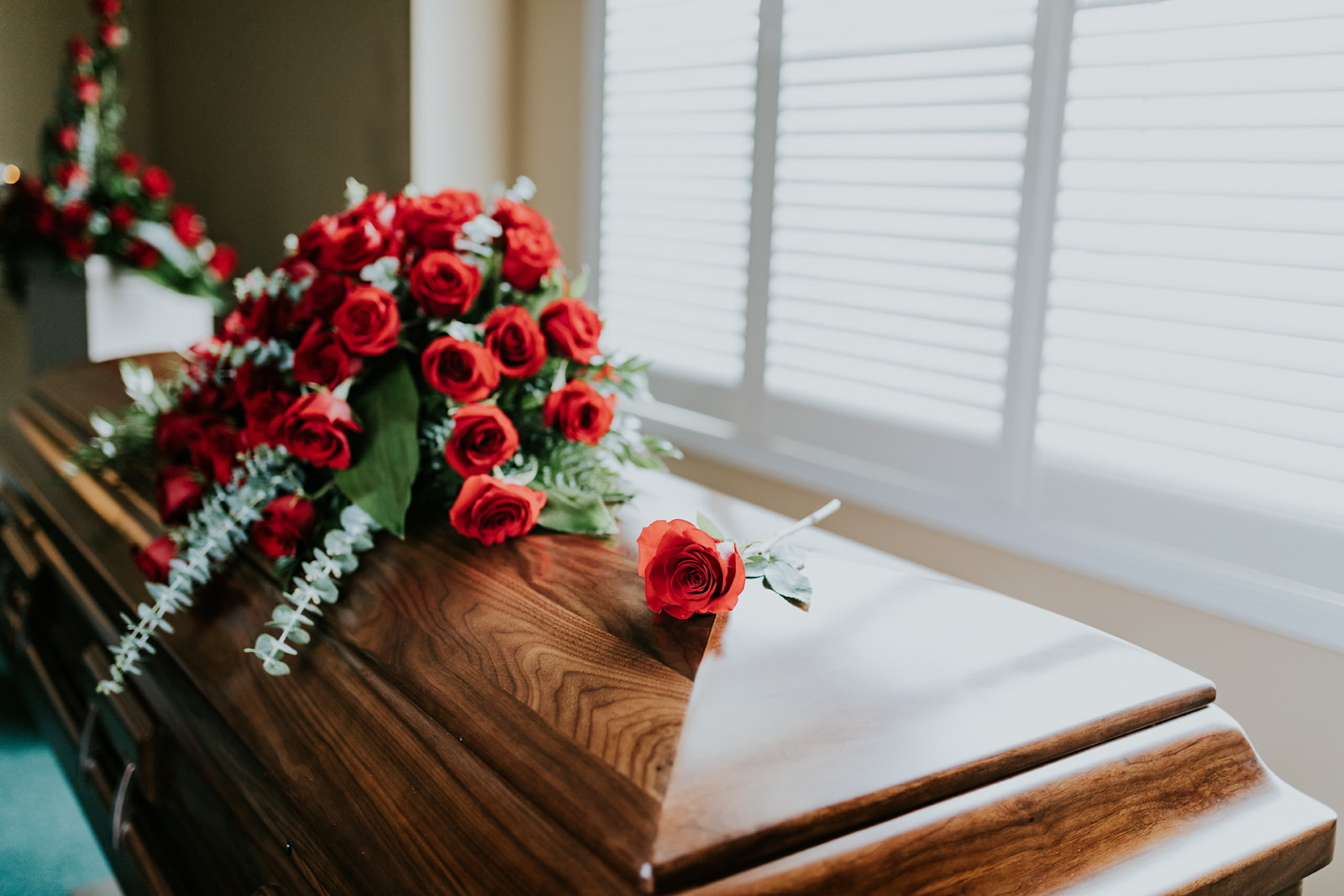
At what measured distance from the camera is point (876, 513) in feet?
7.23

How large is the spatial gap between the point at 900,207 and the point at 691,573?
143cm

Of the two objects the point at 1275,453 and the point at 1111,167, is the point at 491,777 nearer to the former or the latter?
the point at 1275,453

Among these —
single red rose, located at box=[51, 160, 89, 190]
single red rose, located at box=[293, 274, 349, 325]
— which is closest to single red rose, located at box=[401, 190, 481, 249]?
single red rose, located at box=[293, 274, 349, 325]

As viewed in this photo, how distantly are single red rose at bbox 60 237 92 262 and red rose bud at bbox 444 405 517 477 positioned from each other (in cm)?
247

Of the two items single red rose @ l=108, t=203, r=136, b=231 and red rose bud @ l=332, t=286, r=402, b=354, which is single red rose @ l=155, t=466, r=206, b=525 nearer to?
red rose bud @ l=332, t=286, r=402, b=354

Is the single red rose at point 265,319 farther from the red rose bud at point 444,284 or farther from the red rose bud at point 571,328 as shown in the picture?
the red rose bud at point 571,328

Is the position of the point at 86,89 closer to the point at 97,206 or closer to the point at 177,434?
the point at 97,206

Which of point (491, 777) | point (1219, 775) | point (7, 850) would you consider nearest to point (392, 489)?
point (491, 777)

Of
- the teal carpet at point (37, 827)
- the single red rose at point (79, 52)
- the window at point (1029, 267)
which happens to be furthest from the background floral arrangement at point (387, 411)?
the single red rose at point (79, 52)

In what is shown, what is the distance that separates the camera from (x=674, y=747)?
73cm

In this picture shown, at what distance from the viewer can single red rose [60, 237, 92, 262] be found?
2.99m

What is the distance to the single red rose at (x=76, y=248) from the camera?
9.80 ft

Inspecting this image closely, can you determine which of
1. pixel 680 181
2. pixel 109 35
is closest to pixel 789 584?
pixel 680 181

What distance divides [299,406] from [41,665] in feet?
3.09
